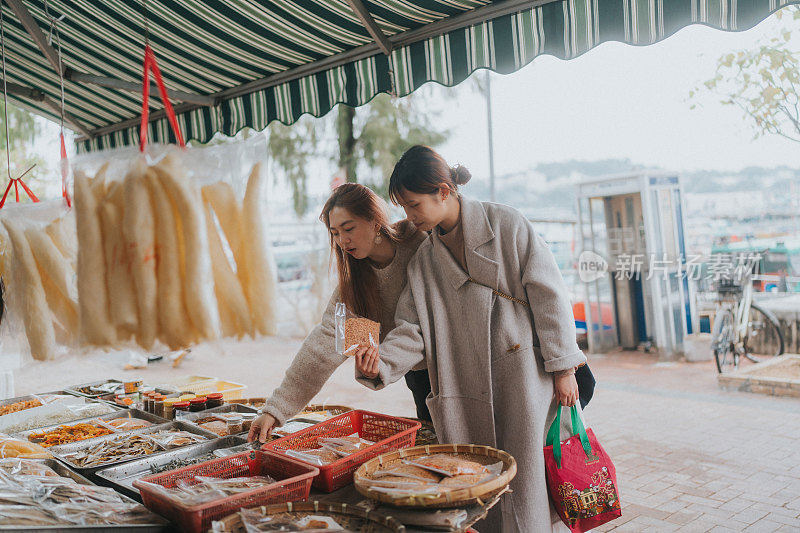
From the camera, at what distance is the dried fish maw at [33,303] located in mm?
2080

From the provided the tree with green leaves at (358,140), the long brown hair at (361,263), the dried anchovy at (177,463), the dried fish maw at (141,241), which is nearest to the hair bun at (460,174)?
the long brown hair at (361,263)

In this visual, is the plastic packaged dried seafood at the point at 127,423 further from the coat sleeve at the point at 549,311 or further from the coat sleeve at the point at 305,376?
the coat sleeve at the point at 549,311

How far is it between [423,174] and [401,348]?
0.68 meters

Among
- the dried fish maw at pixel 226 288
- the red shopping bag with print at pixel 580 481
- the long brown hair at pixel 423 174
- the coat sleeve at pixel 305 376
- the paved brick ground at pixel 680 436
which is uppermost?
the long brown hair at pixel 423 174

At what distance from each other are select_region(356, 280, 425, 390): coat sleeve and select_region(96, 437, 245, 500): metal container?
0.65m

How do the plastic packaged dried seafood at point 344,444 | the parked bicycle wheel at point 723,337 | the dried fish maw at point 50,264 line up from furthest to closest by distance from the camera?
1. the parked bicycle wheel at point 723,337
2. the dried fish maw at point 50,264
3. the plastic packaged dried seafood at point 344,444

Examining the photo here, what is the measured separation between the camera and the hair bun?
2.33 meters

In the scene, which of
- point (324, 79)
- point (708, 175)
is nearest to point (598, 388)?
point (324, 79)

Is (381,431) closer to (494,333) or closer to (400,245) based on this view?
(494,333)

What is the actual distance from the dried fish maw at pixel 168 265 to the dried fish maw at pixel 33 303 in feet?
2.06

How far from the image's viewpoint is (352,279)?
254 cm

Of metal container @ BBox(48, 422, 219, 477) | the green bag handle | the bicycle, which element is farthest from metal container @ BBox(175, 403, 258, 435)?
the bicycle

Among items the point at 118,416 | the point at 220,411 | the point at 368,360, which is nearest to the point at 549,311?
the point at 368,360

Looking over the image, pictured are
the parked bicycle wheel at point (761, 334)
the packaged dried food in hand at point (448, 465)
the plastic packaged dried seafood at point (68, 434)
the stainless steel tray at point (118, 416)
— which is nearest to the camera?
the packaged dried food in hand at point (448, 465)
